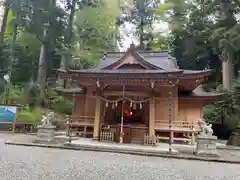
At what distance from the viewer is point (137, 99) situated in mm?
10445

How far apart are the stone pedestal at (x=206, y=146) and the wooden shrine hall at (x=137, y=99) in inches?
58.0

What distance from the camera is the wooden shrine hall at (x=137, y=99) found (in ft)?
31.1

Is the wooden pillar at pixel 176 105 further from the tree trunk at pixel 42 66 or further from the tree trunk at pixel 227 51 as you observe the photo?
the tree trunk at pixel 42 66

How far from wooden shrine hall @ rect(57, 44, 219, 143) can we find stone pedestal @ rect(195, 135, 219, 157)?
1.47 metres

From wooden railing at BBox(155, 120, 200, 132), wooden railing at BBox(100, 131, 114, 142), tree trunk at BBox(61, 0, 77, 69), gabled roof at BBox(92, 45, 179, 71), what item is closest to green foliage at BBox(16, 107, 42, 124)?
tree trunk at BBox(61, 0, 77, 69)

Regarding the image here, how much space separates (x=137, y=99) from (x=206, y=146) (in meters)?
3.81

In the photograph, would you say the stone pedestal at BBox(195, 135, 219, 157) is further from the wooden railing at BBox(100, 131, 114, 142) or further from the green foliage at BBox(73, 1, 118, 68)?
the green foliage at BBox(73, 1, 118, 68)

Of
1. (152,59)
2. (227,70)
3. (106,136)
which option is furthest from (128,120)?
(227,70)

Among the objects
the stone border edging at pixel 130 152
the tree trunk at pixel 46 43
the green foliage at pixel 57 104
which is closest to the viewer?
the stone border edging at pixel 130 152

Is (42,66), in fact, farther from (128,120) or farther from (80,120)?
(128,120)

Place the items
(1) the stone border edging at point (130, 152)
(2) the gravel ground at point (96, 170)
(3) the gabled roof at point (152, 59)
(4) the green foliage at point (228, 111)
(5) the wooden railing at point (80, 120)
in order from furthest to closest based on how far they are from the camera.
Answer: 1. (4) the green foliage at point (228, 111)
2. (3) the gabled roof at point (152, 59)
3. (5) the wooden railing at point (80, 120)
4. (1) the stone border edging at point (130, 152)
5. (2) the gravel ground at point (96, 170)

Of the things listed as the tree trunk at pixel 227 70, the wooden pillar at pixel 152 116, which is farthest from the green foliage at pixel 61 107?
the tree trunk at pixel 227 70

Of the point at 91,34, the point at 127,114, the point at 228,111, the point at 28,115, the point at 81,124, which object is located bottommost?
the point at 81,124

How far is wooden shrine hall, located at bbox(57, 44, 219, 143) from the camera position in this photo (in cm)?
949
